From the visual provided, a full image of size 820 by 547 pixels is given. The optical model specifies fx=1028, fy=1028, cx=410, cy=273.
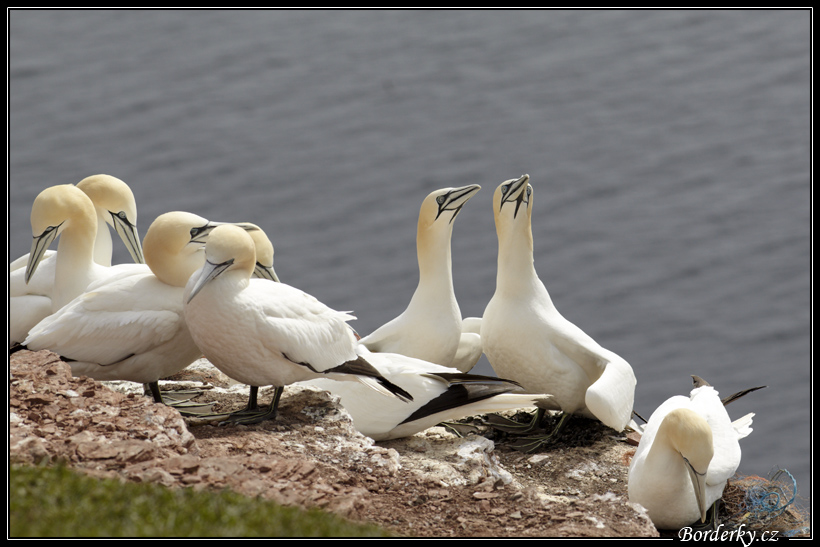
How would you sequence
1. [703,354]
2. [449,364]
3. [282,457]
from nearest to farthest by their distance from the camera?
[282,457] < [449,364] < [703,354]

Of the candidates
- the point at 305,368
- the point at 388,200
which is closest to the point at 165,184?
the point at 388,200

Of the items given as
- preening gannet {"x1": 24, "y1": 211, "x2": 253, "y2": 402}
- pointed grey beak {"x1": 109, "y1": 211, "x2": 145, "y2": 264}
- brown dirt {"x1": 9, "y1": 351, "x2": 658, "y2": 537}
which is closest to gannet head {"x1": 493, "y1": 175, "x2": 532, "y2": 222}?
brown dirt {"x1": 9, "y1": 351, "x2": 658, "y2": 537}

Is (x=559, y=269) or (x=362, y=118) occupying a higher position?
(x=362, y=118)

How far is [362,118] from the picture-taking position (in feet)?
54.3

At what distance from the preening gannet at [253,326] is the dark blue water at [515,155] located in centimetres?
645

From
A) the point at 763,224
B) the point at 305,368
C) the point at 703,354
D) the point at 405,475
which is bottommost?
the point at 703,354

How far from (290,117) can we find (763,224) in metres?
7.44

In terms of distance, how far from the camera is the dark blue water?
13008 millimetres

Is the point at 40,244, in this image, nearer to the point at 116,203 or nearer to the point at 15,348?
the point at 15,348

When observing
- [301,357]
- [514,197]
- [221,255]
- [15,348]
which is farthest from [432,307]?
[15,348]

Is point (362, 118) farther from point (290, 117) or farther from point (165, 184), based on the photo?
point (165, 184)

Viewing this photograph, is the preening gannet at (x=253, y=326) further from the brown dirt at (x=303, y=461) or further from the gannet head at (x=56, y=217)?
the gannet head at (x=56, y=217)

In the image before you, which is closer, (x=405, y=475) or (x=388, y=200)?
(x=405, y=475)

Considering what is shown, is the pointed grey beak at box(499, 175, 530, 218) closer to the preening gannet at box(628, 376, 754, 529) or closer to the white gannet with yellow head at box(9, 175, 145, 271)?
the preening gannet at box(628, 376, 754, 529)
